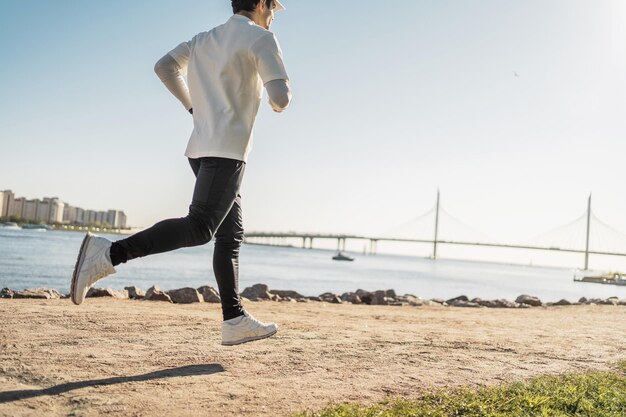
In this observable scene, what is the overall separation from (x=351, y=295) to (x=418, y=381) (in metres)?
6.99

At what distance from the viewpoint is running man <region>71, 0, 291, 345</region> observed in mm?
2283

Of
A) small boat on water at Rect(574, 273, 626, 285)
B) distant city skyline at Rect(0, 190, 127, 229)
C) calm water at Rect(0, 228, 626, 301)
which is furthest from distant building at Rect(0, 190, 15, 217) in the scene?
small boat on water at Rect(574, 273, 626, 285)

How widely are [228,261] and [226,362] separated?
0.45 metres

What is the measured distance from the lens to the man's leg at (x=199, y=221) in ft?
7.45

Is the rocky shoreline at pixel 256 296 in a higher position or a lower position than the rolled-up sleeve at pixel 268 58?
lower

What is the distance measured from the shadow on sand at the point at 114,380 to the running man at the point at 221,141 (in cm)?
24

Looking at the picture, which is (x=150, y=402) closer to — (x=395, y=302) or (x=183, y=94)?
(x=183, y=94)

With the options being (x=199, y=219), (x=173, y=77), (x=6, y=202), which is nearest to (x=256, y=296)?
(x=173, y=77)

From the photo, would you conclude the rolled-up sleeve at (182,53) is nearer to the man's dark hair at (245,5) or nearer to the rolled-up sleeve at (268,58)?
the man's dark hair at (245,5)

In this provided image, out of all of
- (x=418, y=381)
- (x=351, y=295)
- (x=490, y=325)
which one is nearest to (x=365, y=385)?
(x=418, y=381)

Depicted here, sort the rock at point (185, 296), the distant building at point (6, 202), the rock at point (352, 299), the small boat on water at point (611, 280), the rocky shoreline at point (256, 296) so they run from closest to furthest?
the rocky shoreline at point (256, 296), the rock at point (185, 296), the rock at point (352, 299), the small boat on water at point (611, 280), the distant building at point (6, 202)

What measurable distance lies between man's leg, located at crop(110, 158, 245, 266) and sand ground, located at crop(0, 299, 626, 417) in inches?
19.8

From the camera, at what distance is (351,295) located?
9.48 metres

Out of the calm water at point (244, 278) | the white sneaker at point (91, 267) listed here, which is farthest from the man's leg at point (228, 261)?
the calm water at point (244, 278)
